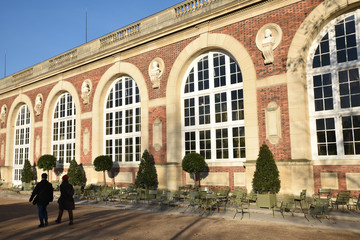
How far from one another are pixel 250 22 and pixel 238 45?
45.6 inches

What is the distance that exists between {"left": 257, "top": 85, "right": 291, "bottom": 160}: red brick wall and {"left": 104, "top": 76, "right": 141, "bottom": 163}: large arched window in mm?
7886

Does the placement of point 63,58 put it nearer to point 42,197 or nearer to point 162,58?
point 162,58

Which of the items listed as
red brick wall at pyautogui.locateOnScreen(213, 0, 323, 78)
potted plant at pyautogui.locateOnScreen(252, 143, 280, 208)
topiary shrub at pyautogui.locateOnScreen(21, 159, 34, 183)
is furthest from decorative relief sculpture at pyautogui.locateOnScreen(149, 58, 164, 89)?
topiary shrub at pyautogui.locateOnScreen(21, 159, 34, 183)

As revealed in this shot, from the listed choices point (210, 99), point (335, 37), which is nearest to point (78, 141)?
point (210, 99)

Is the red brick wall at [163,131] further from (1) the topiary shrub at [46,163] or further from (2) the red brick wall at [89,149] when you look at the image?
(1) the topiary shrub at [46,163]

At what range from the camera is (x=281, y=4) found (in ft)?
45.3

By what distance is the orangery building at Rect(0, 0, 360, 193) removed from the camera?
12609 mm

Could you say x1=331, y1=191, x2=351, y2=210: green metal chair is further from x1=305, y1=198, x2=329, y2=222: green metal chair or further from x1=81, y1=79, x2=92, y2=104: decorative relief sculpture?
x1=81, y1=79, x2=92, y2=104: decorative relief sculpture

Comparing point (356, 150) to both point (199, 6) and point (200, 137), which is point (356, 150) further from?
point (199, 6)

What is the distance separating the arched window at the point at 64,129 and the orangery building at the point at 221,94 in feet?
0.28

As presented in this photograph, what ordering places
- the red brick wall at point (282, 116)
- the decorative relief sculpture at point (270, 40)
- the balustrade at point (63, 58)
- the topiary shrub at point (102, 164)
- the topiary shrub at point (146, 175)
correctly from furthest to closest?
the balustrade at point (63, 58)
the topiary shrub at point (102, 164)
the topiary shrub at point (146, 175)
the decorative relief sculpture at point (270, 40)
the red brick wall at point (282, 116)

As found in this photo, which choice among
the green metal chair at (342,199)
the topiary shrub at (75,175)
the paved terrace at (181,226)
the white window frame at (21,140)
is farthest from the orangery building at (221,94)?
the white window frame at (21,140)

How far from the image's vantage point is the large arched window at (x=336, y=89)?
40.2 feet

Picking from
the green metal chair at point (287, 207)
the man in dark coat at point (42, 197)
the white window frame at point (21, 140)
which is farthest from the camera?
the white window frame at point (21, 140)
